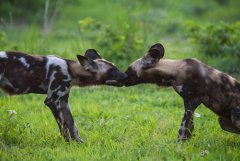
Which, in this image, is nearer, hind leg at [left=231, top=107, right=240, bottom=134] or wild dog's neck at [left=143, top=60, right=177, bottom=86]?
hind leg at [left=231, top=107, right=240, bottom=134]

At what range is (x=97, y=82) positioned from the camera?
6.41m

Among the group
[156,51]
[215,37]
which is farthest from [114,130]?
[215,37]

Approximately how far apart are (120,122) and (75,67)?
1078 mm

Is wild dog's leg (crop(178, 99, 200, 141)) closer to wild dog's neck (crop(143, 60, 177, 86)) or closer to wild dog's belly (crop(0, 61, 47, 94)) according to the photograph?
wild dog's neck (crop(143, 60, 177, 86))

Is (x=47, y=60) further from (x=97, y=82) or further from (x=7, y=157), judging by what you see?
(x=7, y=157)

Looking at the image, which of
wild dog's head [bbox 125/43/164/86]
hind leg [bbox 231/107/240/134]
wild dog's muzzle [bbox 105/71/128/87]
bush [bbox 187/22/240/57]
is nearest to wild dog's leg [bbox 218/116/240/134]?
hind leg [bbox 231/107/240/134]

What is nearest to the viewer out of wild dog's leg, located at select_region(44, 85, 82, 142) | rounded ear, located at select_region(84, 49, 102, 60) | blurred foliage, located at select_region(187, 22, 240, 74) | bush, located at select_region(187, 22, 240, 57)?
wild dog's leg, located at select_region(44, 85, 82, 142)

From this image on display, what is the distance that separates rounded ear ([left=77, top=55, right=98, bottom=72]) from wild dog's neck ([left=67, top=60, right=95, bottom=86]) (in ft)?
0.23

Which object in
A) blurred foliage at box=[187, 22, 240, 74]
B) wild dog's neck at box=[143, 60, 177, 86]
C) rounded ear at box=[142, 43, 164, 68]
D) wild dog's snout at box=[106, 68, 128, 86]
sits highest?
rounded ear at box=[142, 43, 164, 68]

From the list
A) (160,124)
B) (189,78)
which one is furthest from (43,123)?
(189,78)

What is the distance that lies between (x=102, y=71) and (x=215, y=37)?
13.6 feet

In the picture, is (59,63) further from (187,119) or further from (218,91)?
(218,91)

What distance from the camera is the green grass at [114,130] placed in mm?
5668

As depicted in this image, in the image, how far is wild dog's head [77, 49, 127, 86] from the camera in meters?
6.23
